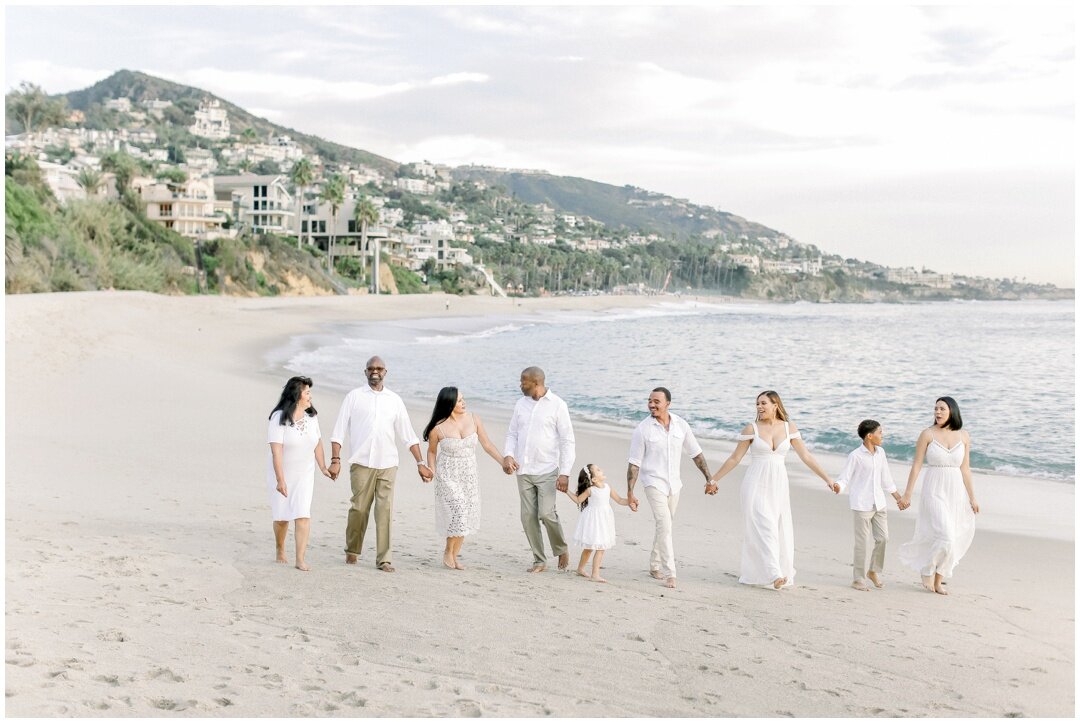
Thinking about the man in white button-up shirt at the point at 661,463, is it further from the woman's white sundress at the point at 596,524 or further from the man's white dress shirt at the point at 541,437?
the man's white dress shirt at the point at 541,437

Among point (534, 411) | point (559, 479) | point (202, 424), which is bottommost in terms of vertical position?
point (202, 424)

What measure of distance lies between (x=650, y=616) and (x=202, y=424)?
9.63m

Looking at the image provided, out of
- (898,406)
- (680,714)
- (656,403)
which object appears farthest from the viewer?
(898,406)

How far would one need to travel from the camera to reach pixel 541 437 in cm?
754

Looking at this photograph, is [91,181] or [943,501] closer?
[943,501]

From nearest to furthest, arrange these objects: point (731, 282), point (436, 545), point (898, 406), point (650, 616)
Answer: point (650, 616) < point (436, 545) < point (898, 406) < point (731, 282)

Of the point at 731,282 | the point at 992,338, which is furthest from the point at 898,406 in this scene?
the point at 731,282

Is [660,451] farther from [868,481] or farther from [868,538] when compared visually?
[868,538]

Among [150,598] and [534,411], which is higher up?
[534,411]

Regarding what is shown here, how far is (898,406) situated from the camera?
23.7 meters

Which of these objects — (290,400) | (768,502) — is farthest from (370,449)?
(768,502)

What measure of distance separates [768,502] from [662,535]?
0.85 metres

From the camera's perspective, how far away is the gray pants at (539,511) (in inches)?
299

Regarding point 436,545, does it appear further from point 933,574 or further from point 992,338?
point 992,338
